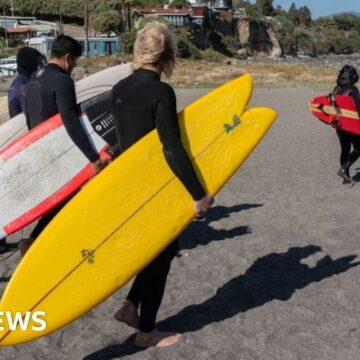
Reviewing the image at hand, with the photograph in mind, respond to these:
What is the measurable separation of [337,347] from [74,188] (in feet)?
8.16

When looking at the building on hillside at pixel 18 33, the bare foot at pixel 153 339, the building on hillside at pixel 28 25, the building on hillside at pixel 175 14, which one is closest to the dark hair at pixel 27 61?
the bare foot at pixel 153 339

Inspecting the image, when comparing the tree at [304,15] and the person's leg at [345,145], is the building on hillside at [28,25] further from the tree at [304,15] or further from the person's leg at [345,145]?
the tree at [304,15]

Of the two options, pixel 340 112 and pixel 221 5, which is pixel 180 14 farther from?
pixel 340 112

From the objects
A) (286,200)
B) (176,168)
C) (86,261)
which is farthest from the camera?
(286,200)

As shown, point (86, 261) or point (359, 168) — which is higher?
point (86, 261)

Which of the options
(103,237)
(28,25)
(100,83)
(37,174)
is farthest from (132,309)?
(28,25)

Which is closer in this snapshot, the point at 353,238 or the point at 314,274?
the point at 314,274

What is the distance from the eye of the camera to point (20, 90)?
5.25 metres

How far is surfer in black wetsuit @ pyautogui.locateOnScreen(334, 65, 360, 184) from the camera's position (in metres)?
7.54

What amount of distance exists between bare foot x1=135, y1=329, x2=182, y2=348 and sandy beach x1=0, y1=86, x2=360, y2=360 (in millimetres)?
41

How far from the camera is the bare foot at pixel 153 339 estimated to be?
137 inches

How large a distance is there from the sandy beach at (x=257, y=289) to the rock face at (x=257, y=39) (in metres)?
104

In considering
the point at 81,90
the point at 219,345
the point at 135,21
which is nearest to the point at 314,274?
the point at 219,345

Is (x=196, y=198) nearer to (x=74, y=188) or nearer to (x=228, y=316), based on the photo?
(x=228, y=316)
